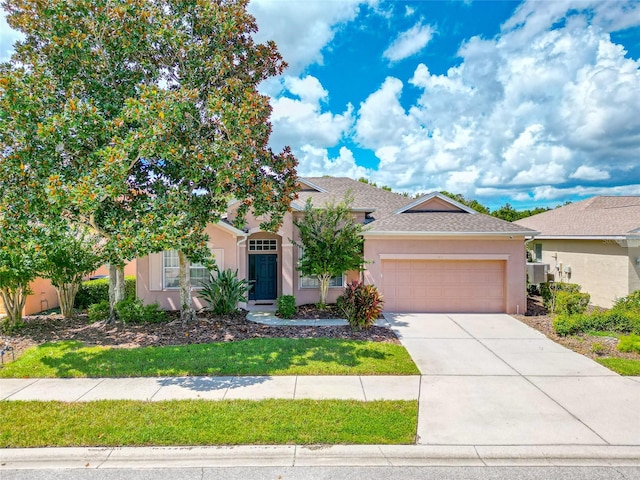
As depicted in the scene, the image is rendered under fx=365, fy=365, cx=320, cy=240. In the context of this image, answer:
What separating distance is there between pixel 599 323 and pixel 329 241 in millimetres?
8253

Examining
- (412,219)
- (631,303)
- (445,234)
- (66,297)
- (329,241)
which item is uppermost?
(412,219)

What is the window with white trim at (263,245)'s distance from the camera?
47.2ft

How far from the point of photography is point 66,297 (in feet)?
39.0

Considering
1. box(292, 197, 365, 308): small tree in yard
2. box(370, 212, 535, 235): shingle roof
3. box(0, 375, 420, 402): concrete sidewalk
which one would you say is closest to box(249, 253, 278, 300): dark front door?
box(292, 197, 365, 308): small tree in yard

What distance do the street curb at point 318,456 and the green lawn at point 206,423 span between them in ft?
0.43

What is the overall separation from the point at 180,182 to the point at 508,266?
11.3 m

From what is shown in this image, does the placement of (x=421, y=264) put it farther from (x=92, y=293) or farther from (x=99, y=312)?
(x=92, y=293)

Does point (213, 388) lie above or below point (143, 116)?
below

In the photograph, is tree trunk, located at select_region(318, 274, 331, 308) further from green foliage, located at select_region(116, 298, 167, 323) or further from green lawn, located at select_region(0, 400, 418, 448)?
green lawn, located at select_region(0, 400, 418, 448)

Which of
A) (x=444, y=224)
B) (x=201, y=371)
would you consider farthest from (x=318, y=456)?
(x=444, y=224)

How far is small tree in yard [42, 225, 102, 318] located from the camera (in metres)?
10.6

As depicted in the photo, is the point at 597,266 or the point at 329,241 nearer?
the point at 329,241

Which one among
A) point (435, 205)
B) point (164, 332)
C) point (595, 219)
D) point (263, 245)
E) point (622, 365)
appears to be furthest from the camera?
point (595, 219)

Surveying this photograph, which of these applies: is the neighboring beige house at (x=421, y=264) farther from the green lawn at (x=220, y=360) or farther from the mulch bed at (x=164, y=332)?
the green lawn at (x=220, y=360)
